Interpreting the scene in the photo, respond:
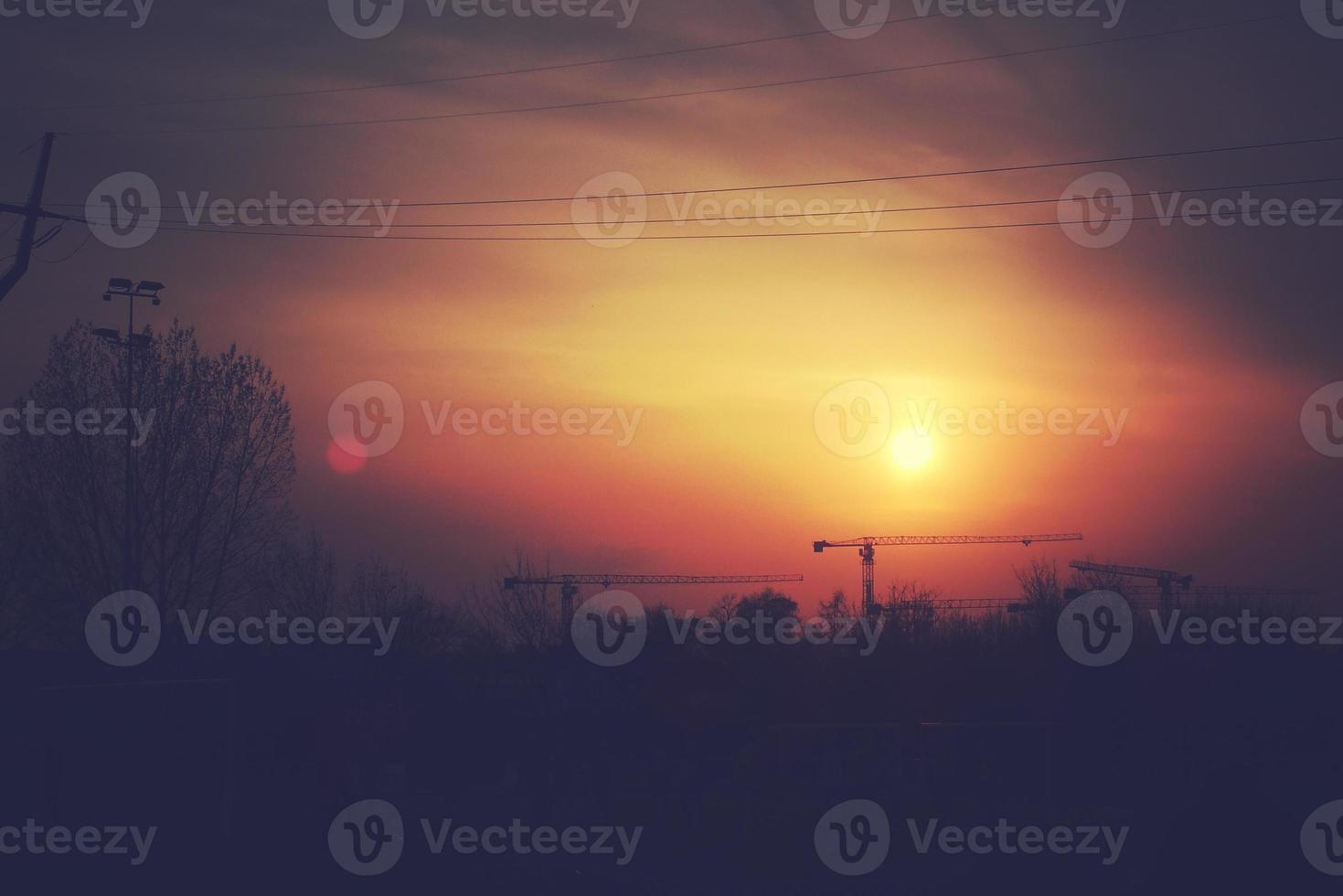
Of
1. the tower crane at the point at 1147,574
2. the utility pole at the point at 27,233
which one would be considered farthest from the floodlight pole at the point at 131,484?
the tower crane at the point at 1147,574

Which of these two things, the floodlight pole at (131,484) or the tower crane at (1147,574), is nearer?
the floodlight pole at (131,484)

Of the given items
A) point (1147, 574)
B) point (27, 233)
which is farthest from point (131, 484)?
point (1147, 574)

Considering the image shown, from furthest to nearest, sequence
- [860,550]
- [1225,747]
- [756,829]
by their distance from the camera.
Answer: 1. [860,550]
2. [1225,747]
3. [756,829]

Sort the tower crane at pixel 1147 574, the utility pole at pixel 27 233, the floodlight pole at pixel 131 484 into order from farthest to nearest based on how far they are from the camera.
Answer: the tower crane at pixel 1147 574, the floodlight pole at pixel 131 484, the utility pole at pixel 27 233

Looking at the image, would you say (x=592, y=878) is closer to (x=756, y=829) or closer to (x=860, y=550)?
(x=756, y=829)

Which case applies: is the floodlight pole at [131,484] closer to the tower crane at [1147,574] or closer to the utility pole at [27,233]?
the utility pole at [27,233]

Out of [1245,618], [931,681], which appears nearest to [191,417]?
[931,681]

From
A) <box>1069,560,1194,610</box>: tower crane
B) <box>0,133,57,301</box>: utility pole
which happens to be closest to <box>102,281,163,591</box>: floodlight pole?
<box>0,133,57,301</box>: utility pole

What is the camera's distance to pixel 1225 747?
41.8 metres

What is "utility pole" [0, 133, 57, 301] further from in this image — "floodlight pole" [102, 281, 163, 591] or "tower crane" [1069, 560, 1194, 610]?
"tower crane" [1069, 560, 1194, 610]

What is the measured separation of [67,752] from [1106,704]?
42650 mm

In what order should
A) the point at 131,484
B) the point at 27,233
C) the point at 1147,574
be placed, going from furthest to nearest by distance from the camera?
the point at 1147,574
the point at 131,484
the point at 27,233

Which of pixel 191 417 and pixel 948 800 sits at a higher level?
pixel 191 417

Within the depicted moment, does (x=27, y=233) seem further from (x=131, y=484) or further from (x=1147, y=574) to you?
(x=1147, y=574)
